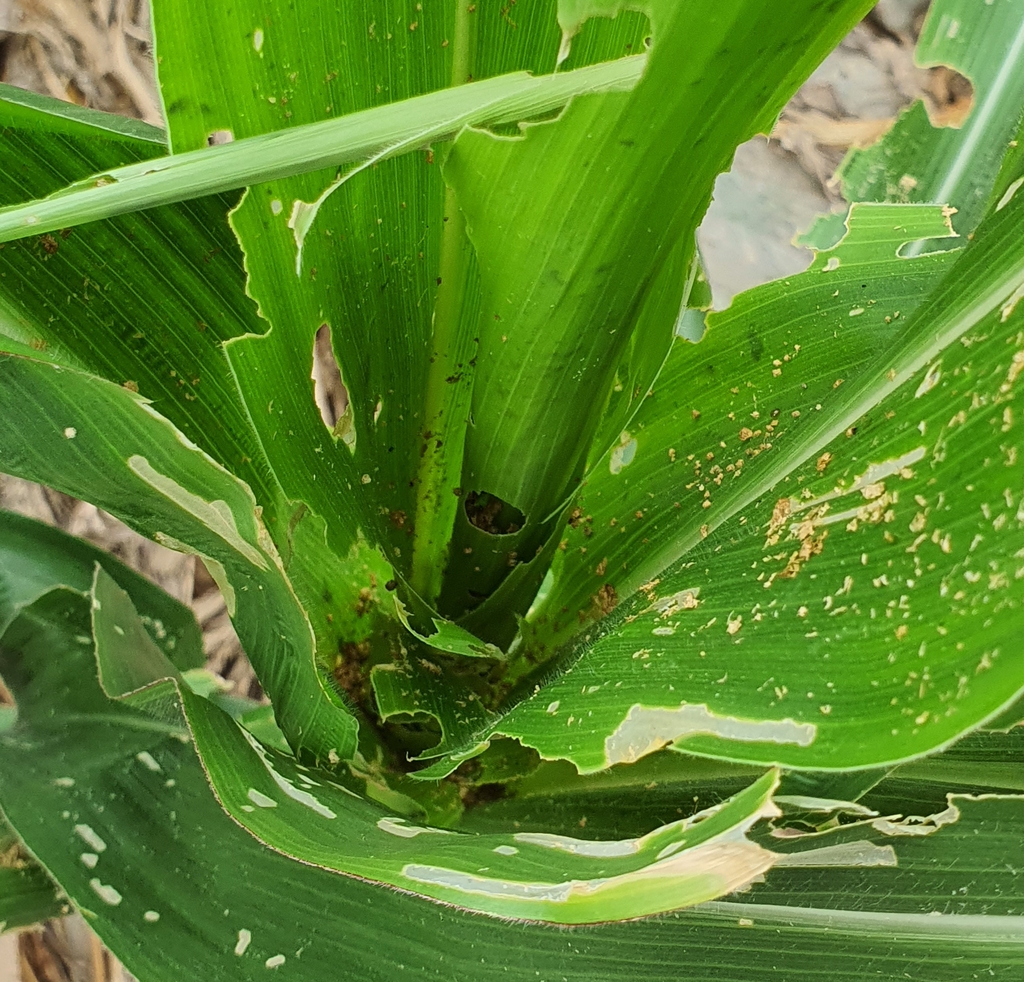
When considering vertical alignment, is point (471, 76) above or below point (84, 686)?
above

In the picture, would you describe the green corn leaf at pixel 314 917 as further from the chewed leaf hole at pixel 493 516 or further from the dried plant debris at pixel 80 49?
Result: the dried plant debris at pixel 80 49

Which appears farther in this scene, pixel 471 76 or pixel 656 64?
pixel 471 76

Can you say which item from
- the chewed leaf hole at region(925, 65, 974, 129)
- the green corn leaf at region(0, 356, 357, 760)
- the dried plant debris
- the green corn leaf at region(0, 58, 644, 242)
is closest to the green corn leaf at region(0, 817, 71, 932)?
the green corn leaf at region(0, 356, 357, 760)

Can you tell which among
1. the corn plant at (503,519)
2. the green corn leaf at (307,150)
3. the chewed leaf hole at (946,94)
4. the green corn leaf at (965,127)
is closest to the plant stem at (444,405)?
the corn plant at (503,519)

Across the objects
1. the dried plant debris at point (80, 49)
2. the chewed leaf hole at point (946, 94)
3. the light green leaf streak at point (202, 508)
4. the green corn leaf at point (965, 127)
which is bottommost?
the light green leaf streak at point (202, 508)

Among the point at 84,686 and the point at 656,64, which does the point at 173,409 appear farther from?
the point at 656,64

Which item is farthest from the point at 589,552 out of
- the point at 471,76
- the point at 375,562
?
the point at 471,76

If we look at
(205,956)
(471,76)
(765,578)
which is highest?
(471,76)

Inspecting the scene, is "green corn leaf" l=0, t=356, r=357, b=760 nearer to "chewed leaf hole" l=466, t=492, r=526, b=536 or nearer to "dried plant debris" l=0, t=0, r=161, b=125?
"chewed leaf hole" l=466, t=492, r=526, b=536
